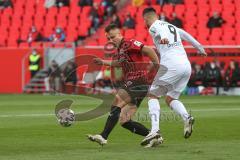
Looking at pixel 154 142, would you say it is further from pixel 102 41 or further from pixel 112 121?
pixel 102 41

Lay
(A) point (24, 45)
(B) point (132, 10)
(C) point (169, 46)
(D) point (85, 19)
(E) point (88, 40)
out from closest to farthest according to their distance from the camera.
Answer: (C) point (169, 46)
(E) point (88, 40)
(A) point (24, 45)
(B) point (132, 10)
(D) point (85, 19)

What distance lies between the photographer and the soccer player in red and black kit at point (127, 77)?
11.3 meters

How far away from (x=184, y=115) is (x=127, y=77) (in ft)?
4.02

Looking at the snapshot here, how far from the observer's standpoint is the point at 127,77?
11.5m

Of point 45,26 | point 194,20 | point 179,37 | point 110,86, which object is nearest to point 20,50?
point 45,26

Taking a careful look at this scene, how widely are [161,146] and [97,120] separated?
21.3 feet

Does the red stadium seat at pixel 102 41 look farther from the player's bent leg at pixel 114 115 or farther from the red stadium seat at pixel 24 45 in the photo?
the player's bent leg at pixel 114 115

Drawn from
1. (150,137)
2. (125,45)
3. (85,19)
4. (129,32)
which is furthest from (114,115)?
(85,19)

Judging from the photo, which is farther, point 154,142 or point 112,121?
point 112,121

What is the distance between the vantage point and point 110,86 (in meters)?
33.6

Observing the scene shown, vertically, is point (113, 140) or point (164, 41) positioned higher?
point (164, 41)

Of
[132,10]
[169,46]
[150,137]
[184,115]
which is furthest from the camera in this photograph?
[132,10]

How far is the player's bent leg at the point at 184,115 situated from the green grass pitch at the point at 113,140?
0.21 metres

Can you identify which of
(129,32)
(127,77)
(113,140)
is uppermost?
(129,32)
